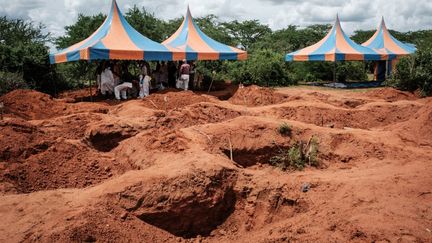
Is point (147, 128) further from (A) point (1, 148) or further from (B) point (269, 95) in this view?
(B) point (269, 95)

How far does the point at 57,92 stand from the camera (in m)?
17.7

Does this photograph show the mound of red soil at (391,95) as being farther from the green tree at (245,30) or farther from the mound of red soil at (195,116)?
the green tree at (245,30)

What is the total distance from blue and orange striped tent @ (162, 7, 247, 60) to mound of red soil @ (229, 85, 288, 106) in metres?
2.64

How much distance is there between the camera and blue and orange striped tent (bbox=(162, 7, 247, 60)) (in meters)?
16.7

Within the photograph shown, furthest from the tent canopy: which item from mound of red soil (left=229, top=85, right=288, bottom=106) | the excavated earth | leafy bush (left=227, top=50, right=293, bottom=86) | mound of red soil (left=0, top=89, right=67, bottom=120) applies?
mound of red soil (left=0, top=89, right=67, bottom=120)

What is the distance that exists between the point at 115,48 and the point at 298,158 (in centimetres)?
849

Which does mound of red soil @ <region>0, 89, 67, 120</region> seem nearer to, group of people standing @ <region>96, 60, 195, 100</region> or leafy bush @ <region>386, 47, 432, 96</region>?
group of people standing @ <region>96, 60, 195, 100</region>

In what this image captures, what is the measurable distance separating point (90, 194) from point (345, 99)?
1065 centimetres

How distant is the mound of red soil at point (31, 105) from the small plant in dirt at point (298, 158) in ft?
23.3

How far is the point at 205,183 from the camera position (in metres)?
5.49

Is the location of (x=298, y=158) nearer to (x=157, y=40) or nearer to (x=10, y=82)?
(x=10, y=82)

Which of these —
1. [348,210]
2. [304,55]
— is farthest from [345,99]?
[348,210]

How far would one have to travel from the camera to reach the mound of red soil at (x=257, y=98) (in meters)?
13.9

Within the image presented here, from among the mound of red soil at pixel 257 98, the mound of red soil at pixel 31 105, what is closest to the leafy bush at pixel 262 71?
the mound of red soil at pixel 257 98
